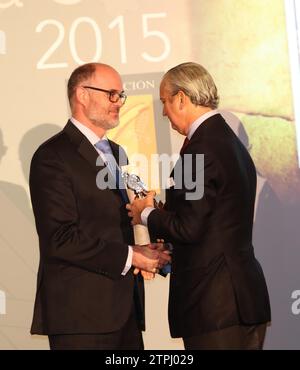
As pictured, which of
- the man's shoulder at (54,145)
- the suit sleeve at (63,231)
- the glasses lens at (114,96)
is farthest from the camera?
the glasses lens at (114,96)

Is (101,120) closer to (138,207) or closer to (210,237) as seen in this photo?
(138,207)

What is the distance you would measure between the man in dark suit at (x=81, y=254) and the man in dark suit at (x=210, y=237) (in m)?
0.20

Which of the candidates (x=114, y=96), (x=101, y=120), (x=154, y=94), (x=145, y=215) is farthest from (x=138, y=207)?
(x=154, y=94)

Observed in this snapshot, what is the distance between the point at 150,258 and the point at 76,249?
1.27ft

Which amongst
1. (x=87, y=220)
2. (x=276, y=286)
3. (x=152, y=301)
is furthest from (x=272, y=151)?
(x=87, y=220)

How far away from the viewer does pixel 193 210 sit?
350cm

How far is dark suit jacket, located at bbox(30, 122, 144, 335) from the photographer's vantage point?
143 inches

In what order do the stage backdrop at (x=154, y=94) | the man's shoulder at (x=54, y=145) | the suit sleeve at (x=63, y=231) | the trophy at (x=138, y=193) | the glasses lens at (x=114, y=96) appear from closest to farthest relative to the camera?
1. the suit sleeve at (x=63, y=231)
2. the man's shoulder at (x=54, y=145)
3. the trophy at (x=138, y=193)
4. the glasses lens at (x=114, y=96)
5. the stage backdrop at (x=154, y=94)

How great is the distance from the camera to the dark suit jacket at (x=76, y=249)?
364 centimetres

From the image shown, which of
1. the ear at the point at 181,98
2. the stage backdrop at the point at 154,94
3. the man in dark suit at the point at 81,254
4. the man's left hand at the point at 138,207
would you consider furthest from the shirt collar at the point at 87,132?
the stage backdrop at the point at 154,94

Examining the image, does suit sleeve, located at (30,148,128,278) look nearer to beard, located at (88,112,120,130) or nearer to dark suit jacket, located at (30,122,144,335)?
dark suit jacket, located at (30,122,144,335)

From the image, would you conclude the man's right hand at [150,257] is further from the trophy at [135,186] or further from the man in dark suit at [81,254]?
the trophy at [135,186]

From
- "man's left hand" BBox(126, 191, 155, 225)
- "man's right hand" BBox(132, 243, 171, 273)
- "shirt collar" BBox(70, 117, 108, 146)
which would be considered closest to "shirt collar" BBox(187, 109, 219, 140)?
"man's left hand" BBox(126, 191, 155, 225)

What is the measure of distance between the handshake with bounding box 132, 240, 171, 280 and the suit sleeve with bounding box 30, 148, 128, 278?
0.32 feet
